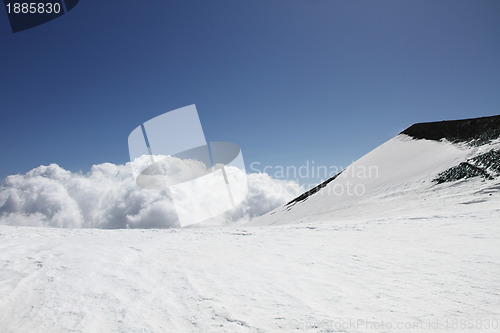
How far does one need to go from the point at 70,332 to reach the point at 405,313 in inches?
175

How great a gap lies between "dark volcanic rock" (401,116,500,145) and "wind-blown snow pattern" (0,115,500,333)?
3128 cm

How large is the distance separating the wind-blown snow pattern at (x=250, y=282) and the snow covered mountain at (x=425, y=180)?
7847mm

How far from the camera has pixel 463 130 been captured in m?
37.5

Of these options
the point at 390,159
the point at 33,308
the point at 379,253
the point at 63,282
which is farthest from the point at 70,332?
the point at 390,159

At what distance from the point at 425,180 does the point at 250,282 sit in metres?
27.6

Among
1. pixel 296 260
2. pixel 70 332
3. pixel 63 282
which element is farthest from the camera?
pixel 296 260

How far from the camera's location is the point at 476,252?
6551 millimetres

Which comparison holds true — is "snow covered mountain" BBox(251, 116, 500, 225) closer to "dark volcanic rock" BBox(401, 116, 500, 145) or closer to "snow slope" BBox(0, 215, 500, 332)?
"dark volcanic rock" BBox(401, 116, 500, 145)

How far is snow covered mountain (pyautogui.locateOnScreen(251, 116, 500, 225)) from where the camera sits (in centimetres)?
1742

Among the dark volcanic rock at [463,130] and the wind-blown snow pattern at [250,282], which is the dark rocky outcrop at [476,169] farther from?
the wind-blown snow pattern at [250,282]

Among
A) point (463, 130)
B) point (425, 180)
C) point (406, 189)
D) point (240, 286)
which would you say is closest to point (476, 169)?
point (425, 180)

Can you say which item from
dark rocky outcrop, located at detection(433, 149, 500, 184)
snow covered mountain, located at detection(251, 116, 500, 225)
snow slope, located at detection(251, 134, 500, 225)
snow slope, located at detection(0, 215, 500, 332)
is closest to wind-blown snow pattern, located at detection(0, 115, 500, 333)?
snow slope, located at detection(0, 215, 500, 332)

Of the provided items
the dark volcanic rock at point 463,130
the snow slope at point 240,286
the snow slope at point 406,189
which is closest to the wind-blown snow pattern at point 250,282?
the snow slope at point 240,286

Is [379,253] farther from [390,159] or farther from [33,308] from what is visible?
[390,159]
